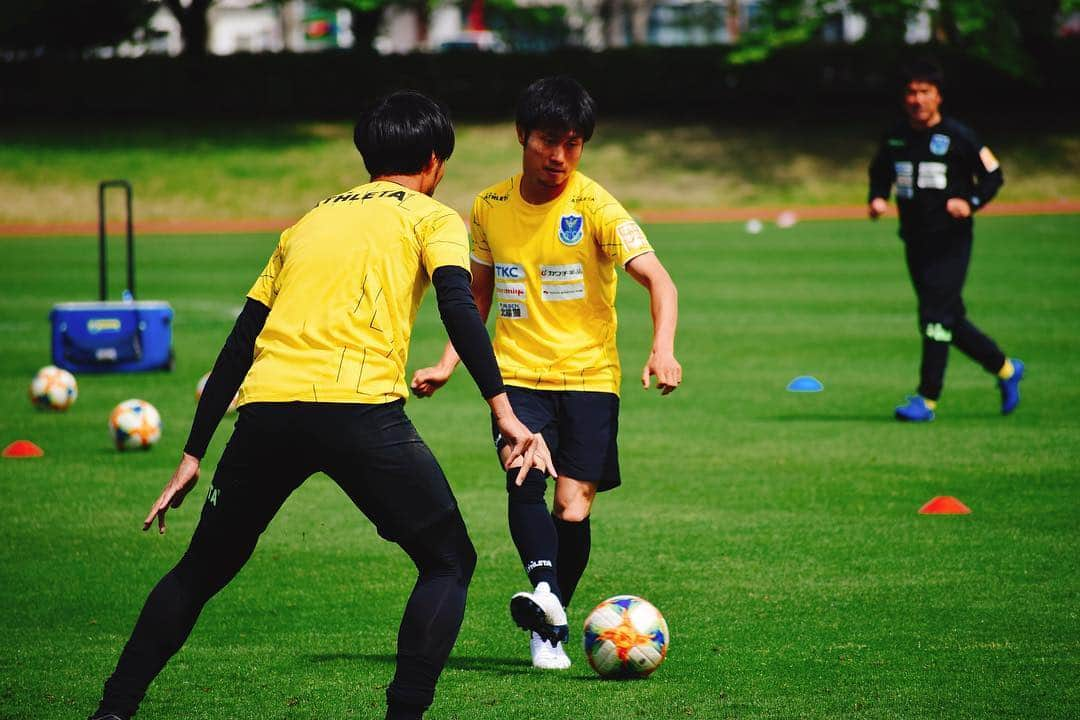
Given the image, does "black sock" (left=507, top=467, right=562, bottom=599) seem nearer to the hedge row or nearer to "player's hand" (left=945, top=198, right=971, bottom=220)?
"player's hand" (left=945, top=198, right=971, bottom=220)

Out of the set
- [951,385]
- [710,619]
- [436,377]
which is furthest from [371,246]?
[951,385]

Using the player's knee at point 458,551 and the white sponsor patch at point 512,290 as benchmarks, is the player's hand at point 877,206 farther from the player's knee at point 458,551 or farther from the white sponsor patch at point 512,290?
the player's knee at point 458,551

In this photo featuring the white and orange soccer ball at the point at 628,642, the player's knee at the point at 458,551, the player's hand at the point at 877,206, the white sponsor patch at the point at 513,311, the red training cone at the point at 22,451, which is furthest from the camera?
the player's hand at the point at 877,206

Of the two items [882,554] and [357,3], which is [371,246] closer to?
[882,554]

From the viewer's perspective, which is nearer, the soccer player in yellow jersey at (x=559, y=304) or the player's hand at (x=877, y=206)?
the soccer player in yellow jersey at (x=559, y=304)

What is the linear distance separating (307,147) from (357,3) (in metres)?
7.47

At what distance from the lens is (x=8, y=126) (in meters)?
45.7

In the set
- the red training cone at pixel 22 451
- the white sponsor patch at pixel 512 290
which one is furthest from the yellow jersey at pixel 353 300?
the red training cone at pixel 22 451

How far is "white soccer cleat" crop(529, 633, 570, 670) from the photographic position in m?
5.80

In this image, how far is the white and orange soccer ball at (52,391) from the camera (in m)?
12.4

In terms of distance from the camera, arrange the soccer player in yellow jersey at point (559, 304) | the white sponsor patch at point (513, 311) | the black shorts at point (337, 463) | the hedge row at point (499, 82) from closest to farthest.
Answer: the black shorts at point (337, 463), the soccer player in yellow jersey at point (559, 304), the white sponsor patch at point (513, 311), the hedge row at point (499, 82)

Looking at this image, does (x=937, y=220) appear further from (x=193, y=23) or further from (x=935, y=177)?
(x=193, y=23)

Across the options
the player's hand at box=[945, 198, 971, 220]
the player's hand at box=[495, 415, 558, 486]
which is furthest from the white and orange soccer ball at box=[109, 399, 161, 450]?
the player's hand at box=[495, 415, 558, 486]

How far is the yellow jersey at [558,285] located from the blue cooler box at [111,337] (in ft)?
29.9
